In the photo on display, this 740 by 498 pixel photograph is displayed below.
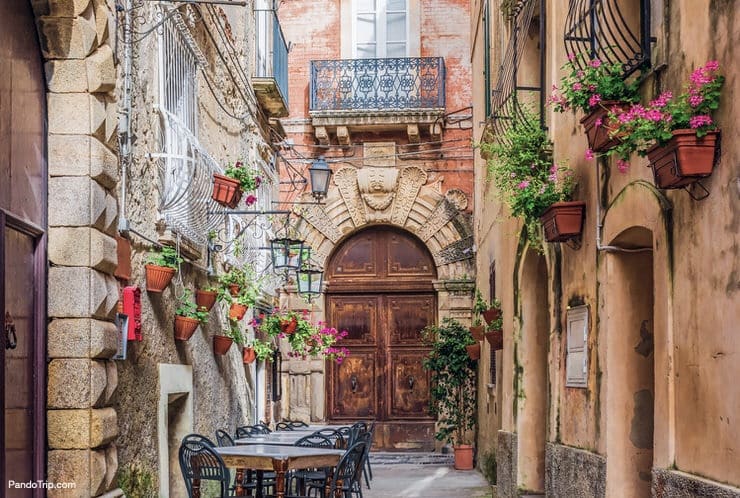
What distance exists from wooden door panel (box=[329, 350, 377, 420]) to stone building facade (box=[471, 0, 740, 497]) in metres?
7.82

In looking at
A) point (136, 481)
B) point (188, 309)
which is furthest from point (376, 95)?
point (136, 481)

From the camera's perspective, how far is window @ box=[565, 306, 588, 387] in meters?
7.78

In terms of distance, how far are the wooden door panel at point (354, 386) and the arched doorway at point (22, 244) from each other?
1348 cm

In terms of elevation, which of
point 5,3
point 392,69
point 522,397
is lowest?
point 522,397

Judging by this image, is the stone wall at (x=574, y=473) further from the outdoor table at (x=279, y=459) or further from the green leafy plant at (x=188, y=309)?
the green leafy plant at (x=188, y=309)

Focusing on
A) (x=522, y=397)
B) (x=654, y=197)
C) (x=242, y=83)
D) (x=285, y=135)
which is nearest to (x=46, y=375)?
(x=654, y=197)

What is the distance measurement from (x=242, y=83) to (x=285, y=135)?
15.5 feet

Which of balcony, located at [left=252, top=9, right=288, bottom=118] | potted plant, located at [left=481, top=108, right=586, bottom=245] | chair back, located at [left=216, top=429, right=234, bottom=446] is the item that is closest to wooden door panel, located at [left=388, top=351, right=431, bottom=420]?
balcony, located at [left=252, top=9, right=288, bottom=118]

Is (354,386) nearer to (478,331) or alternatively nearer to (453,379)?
(453,379)

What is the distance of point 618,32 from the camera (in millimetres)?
7059

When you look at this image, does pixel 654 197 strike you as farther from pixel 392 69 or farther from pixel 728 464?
pixel 392 69

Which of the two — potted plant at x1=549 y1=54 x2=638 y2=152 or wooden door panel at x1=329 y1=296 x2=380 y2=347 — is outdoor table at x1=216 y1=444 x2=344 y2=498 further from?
wooden door panel at x1=329 y1=296 x2=380 y2=347

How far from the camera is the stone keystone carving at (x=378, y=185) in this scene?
19.1 m

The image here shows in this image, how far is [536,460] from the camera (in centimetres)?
1054
